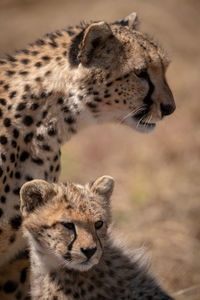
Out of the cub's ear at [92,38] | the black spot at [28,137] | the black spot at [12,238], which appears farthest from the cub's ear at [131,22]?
the black spot at [12,238]

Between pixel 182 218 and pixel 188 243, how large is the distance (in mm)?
420

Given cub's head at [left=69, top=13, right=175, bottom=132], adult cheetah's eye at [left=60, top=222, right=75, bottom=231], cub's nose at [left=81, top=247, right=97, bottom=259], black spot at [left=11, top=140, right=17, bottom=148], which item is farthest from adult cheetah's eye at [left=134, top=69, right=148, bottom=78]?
cub's nose at [left=81, top=247, right=97, bottom=259]

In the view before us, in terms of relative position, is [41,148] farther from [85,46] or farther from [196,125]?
[196,125]

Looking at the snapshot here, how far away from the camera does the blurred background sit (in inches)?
226

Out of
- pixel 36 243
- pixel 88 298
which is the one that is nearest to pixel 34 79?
pixel 36 243

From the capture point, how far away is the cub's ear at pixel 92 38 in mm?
4023

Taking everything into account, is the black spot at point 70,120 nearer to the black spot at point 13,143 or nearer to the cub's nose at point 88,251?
the black spot at point 13,143

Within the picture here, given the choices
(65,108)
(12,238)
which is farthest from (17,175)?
(65,108)

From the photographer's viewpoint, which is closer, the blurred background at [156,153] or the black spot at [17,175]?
the black spot at [17,175]

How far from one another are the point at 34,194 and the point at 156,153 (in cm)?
391

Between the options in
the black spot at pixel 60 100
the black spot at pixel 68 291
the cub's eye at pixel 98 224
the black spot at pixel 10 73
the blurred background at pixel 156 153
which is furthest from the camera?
the blurred background at pixel 156 153

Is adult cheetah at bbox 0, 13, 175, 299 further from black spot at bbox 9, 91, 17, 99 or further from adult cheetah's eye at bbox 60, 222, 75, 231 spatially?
adult cheetah's eye at bbox 60, 222, 75, 231

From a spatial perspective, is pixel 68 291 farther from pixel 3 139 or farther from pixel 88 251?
pixel 3 139

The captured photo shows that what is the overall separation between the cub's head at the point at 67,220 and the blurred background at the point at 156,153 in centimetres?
71
